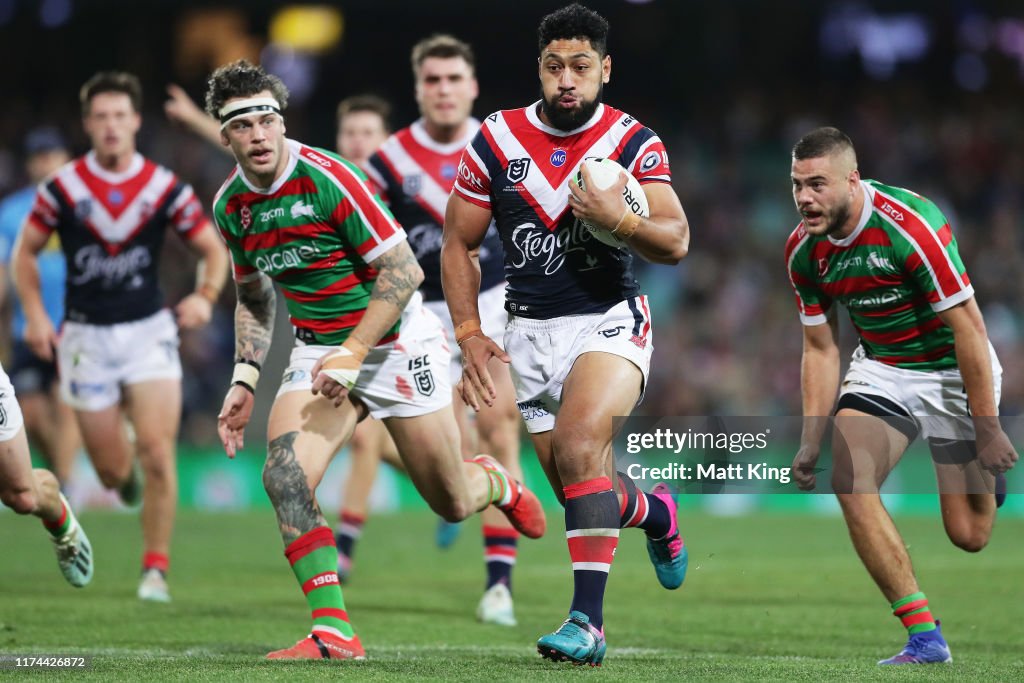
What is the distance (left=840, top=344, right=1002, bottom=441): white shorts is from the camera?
22.6 feet

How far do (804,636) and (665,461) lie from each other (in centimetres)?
167

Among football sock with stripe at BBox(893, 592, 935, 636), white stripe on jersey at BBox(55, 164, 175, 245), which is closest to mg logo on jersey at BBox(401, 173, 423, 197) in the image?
white stripe on jersey at BBox(55, 164, 175, 245)

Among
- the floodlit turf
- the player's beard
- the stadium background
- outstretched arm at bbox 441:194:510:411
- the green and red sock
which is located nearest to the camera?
the floodlit turf

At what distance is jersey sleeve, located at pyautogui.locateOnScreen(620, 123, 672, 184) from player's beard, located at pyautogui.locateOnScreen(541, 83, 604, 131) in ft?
0.64

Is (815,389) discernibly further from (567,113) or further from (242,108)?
(242,108)

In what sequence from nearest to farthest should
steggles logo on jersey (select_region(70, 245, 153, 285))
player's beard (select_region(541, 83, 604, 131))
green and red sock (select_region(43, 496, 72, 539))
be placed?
player's beard (select_region(541, 83, 604, 131))
green and red sock (select_region(43, 496, 72, 539))
steggles logo on jersey (select_region(70, 245, 153, 285))

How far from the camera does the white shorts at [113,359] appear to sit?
908cm

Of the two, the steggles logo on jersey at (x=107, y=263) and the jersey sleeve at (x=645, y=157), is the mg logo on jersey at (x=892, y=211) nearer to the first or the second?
the jersey sleeve at (x=645, y=157)

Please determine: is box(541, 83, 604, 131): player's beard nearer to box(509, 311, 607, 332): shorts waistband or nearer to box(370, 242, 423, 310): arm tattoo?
box(509, 311, 607, 332): shorts waistband

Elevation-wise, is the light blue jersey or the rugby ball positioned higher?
the light blue jersey

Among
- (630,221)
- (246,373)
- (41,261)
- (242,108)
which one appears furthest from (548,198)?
(41,261)

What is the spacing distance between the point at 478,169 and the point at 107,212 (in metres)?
3.85

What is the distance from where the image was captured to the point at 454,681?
509 cm

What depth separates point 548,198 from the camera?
5.88 meters
